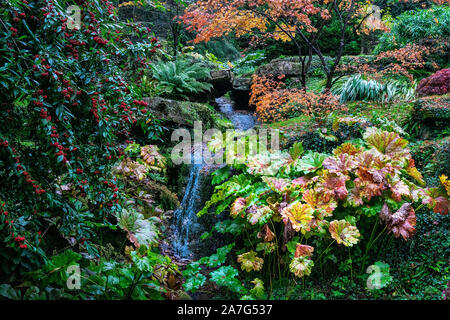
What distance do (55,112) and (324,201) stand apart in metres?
2.40

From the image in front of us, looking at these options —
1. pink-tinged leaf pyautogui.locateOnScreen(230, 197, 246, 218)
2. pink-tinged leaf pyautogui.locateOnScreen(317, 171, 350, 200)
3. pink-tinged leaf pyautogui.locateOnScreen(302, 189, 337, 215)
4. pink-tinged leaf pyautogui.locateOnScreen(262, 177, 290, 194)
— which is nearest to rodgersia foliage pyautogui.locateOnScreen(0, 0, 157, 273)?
pink-tinged leaf pyautogui.locateOnScreen(230, 197, 246, 218)

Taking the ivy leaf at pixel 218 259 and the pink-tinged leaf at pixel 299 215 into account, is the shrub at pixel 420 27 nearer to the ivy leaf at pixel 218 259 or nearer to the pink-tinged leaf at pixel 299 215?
the pink-tinged leaf at pixel 299 215

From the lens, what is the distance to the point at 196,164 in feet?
16.6

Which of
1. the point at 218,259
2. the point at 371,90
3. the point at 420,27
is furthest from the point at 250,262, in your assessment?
the point at 420,27

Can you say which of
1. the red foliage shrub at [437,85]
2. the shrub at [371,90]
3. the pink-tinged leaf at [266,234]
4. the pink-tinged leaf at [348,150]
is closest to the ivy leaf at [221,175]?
the pink-tinged leaf at [266,234]

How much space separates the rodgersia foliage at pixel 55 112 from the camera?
161 cm

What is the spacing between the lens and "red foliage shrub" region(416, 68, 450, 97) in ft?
18.0

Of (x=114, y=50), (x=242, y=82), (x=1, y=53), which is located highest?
(x=242, y=82)

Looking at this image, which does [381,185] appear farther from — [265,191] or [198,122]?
[198,122]

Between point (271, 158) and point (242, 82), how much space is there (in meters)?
5.95

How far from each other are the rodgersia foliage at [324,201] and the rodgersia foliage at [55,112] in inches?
61.2

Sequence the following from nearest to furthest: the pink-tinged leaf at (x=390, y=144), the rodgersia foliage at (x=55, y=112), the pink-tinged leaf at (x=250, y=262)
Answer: the rodgersia foliage at (x=55, y=112) → the pink-tinged leaf at (x=250, y=262) → the pink-tinged leaf at (x=390, y=144)

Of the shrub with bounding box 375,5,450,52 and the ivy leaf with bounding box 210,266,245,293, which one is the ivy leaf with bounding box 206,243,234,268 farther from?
the shrub with bounding box 375,5,450,52
